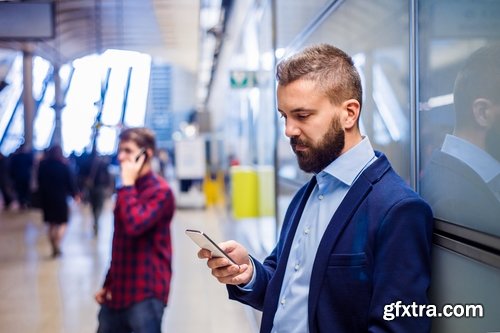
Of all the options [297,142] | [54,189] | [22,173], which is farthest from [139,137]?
[22,173]

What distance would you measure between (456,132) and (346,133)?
1.16 feet

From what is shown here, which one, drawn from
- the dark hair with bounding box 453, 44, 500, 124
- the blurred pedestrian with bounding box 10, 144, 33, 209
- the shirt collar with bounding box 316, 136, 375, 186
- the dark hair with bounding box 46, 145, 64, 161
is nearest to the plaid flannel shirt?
the shirt collar with bounding box 316, 136, 375, 186

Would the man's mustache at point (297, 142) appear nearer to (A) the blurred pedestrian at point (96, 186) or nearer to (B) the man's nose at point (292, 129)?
(B) the man's nose at point (292, 129)

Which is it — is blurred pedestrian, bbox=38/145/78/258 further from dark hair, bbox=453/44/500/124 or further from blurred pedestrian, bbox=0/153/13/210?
dark hair, bbox=453/44/500/124

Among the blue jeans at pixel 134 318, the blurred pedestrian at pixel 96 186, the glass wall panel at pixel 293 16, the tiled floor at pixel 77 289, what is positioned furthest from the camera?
the blurred pedestrian at pixel 96 186

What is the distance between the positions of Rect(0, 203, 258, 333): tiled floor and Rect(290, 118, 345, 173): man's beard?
350 centimetres

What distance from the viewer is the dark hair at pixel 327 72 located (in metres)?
1.48

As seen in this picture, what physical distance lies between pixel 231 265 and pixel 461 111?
2.51ft

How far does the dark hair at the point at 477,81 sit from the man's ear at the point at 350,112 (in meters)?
0.31

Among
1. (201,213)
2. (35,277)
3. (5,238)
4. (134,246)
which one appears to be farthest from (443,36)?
(201,213)

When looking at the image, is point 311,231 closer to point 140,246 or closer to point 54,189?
point 140,246

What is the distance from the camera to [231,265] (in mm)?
1660

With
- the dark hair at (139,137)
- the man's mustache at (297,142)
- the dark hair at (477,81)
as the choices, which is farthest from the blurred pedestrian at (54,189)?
the dark hair at (477,81)

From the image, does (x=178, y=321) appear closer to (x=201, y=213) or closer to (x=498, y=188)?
(x=498, y=188)
